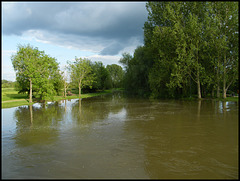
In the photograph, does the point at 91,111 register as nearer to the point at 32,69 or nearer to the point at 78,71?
the point at 32,69

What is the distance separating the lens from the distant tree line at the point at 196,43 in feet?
85.6

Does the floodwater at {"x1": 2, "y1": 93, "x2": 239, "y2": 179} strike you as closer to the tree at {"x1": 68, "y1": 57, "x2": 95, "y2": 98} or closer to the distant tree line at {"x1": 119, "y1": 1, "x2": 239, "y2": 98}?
the distant tree line at {"x1": 119, "y1": 1, "x2": 239, "y2": 98}

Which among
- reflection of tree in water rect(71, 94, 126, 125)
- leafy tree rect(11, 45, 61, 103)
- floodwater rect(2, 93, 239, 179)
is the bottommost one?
floodwater rect(2, 93, 239, 179)

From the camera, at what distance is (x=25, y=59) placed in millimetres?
24922

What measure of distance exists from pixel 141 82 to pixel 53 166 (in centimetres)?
4104

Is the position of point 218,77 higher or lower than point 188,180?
higher

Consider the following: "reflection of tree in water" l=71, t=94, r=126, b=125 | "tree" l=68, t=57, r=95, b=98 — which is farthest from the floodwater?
"tree" l=68, t=57, r=95, b=98

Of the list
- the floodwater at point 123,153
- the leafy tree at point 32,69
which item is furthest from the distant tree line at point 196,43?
the floodwater at point 123,153

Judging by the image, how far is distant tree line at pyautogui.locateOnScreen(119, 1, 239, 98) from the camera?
26078 millimetres

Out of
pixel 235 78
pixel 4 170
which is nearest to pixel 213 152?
pixel 4 170

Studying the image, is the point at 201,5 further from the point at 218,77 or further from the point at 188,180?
the point at 188,180

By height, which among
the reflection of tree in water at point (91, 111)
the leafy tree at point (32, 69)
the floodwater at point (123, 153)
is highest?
the leafy tree at point (32, 69)

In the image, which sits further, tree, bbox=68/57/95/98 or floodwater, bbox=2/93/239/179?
tree, bbox=68/57/95/98

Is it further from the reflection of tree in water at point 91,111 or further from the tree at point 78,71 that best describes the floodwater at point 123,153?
the tree at point 78,71
